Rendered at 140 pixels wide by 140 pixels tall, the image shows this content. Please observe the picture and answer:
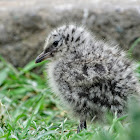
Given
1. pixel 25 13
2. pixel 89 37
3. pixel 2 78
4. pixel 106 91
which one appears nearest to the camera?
pixel 106 91

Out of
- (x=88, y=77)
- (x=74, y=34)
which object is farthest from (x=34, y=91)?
(x=88, y=77)

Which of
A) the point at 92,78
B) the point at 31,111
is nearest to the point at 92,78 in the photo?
the point at 92,78

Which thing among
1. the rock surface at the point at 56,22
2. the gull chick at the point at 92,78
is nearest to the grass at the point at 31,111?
the gull chick at the point at 92,78

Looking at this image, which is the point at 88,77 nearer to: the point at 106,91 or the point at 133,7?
the point at 106,91

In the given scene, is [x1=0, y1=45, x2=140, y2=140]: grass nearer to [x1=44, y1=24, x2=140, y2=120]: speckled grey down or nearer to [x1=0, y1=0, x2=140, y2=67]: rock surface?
[x1=44, y1=24, x2=140, y2=120]: speckled grey down

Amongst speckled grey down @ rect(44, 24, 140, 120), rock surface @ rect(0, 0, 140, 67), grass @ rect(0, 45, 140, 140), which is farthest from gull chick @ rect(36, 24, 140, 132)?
rock surface @ rect(0, 0, 140, 67)

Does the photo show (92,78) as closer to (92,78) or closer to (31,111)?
(92,78)

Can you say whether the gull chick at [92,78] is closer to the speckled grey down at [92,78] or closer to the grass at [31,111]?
the speckled grey down at [92,78]
